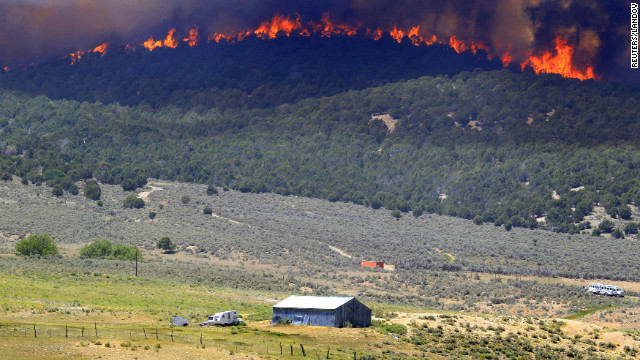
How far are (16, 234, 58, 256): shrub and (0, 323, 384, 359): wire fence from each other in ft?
167

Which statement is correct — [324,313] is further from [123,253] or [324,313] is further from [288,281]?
[123,253]

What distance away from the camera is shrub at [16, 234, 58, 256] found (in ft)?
315

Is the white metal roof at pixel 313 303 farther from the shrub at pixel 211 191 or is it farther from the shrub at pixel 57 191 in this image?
the shrub at pixel 211 191

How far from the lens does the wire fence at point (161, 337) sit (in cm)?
4509

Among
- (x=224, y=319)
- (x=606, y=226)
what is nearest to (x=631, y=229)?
(x=606, y=226)

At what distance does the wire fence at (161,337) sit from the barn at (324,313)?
19.4 ft

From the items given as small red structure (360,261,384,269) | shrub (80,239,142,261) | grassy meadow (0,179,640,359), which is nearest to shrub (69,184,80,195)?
grassy meadow (0,179,640,359)

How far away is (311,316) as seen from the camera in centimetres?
5581

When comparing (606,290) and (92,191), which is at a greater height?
(92,191)

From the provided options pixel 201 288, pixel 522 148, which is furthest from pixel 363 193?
pixel 201 288

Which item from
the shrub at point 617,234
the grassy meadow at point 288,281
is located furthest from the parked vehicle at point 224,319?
the shrub at point 617,234

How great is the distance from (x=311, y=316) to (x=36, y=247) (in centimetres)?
5346

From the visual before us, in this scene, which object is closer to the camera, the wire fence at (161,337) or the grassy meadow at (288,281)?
the wire fence at (161,337)

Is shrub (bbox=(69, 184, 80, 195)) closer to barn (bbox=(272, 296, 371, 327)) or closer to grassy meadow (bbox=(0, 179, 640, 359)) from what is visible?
grassy meadow (bbox=(0, 179, 640, 359))
